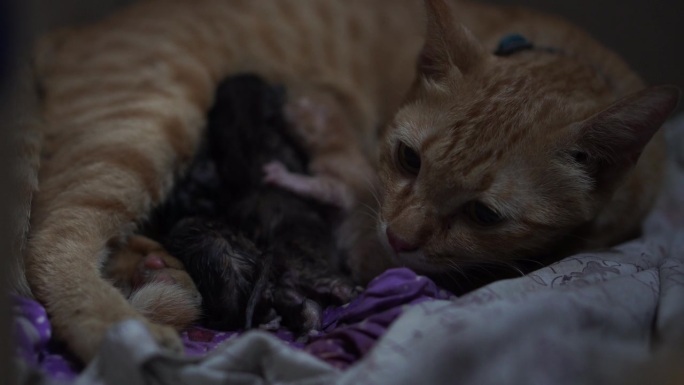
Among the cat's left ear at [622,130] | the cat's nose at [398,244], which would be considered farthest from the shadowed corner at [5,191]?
the cat's left ear at [622,130]

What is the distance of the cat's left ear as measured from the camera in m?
1.65

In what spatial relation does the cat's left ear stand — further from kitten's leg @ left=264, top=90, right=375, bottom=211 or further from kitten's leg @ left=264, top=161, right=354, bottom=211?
kitten's leg @ left=264, top=161, right=354, bottom=211

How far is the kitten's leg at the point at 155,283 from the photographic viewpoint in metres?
1.79

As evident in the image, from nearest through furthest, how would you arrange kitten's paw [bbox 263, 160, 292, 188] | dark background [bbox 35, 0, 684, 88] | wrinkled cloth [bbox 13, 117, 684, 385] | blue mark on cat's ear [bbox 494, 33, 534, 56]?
wrinkled cloth [bbox 13, 117, 684, 385] < blue mark on cat's ear [bbox 494, 33, 534, 56] < kitten's paw [bbox 263, 160, 292, 188] < dark background [bbox 35, 0, 684, 88]

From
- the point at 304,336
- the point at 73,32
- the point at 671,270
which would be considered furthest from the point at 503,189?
the point at 73,32

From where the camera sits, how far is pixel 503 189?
5.67 ft

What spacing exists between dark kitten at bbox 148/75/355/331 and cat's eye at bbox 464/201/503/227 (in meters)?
0.46

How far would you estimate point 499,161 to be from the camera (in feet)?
5.71

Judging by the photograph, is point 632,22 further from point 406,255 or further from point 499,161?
point 406,255

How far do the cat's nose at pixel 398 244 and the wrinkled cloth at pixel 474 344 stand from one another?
4.7 inches

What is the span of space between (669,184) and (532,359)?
1.65 metres

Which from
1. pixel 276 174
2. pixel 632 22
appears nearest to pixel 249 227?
pixel 276 174

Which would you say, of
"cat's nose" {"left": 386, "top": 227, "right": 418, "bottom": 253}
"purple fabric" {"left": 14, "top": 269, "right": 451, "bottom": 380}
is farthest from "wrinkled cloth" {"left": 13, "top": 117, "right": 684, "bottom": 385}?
"cat's nose" {"left": 386, "top": 227, "right": 418, "bottom": 253}

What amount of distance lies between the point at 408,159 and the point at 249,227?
0.62 meters
